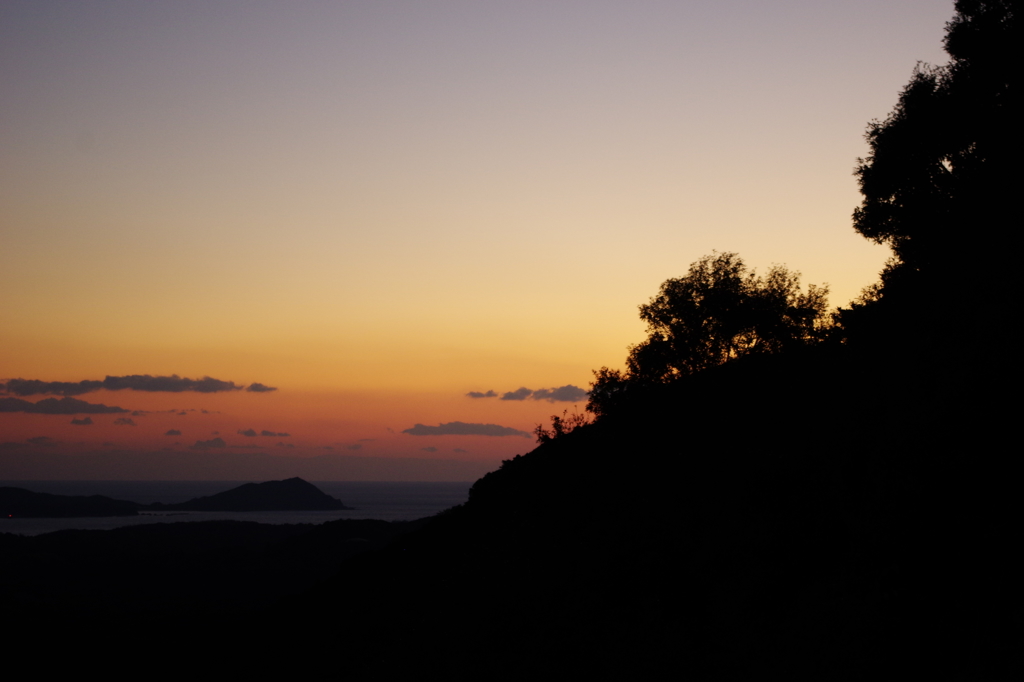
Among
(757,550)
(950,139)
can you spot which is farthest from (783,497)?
(950,139)

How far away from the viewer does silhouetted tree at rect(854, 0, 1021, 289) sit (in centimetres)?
3684

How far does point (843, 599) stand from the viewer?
19.0 metres

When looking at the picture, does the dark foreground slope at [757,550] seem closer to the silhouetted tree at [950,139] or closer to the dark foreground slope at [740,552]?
the dark foreground slope at [740,552]

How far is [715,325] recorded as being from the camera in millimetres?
55750

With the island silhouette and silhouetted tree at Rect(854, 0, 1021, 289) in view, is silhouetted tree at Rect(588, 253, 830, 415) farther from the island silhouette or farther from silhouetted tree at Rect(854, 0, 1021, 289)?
silhouetted tree at Rect(854, 0, 1021, 289)

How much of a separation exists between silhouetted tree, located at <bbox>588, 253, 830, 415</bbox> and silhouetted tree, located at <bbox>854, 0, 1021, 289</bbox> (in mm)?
11092

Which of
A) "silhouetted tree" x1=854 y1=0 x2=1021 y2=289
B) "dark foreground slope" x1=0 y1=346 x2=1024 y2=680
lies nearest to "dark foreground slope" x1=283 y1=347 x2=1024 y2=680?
"dark foreground slope" x1=0 y1=346 x2=1024 y2=680

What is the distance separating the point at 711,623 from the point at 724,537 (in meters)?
4.13

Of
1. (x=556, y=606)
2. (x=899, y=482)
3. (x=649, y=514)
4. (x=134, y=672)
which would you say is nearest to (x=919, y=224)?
(x=649, y=514)

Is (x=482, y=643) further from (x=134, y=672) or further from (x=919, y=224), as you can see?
(x=134, y=672)

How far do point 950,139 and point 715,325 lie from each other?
2067 centimetres

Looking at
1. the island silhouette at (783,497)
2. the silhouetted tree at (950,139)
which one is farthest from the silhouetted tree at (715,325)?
the silhouetted tree at (950,139)

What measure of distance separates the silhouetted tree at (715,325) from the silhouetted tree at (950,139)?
11092mm

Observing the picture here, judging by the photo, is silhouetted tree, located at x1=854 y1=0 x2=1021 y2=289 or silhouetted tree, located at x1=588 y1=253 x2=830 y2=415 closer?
silhouetted tree, located at x1=854 y1=0 x2=1021 y2=289
